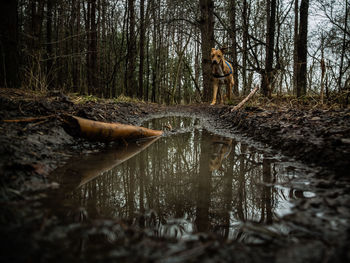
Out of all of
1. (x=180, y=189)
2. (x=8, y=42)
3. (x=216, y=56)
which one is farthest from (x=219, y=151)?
(x=216, y=56)

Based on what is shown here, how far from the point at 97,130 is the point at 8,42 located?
353 cm

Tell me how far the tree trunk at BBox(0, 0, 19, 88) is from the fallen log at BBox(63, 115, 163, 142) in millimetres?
2884

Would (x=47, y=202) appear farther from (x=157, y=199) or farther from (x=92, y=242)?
(x=157, y=199)

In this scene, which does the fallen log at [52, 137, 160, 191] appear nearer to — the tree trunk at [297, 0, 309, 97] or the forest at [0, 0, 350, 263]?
the forest at [0, 0, 350, 263]

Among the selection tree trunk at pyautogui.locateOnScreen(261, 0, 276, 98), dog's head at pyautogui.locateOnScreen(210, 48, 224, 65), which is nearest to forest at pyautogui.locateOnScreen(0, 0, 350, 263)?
tree trunk at pyautogui.locateOnScreen(261, 0, 276, 98)

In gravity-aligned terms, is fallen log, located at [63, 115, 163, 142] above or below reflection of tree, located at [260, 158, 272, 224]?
above

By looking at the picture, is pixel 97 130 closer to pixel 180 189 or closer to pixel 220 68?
pixel 180 189

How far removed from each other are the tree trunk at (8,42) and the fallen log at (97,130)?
288cm

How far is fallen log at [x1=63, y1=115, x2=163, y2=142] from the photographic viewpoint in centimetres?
205

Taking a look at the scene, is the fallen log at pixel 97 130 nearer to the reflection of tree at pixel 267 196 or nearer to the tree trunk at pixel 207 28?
the reflection of tree at pixel 267 196

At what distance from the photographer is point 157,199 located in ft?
4.34

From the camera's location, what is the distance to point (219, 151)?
2.41 meters

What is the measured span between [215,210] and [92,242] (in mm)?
667

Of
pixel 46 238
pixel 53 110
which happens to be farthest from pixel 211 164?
pixel 53 110
